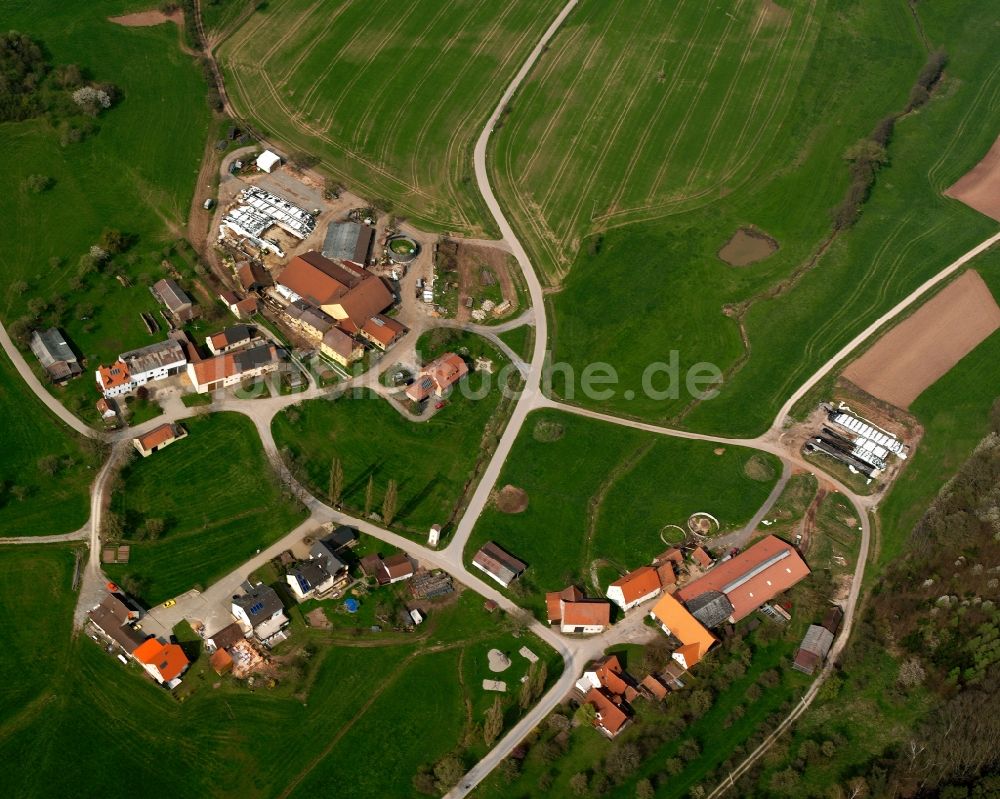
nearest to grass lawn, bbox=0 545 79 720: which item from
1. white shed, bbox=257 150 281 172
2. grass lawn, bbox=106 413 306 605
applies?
grass lawn, bbox=106 413 306 605

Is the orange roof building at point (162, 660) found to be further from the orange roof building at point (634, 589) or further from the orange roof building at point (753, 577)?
the orange roof building at point (753, 577)

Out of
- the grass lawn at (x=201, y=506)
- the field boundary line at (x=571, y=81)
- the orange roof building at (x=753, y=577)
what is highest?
the field boundary line at (x=571, y=81)

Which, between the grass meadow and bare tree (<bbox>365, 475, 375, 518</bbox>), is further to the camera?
bare tree (<bbox>365, 475, 375, 518</bbox>)

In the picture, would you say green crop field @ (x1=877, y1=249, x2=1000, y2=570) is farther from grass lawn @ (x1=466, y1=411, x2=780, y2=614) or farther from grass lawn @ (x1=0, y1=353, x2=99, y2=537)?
grass lawn @ (x1=0, y1=353, x2=99, y2=537)

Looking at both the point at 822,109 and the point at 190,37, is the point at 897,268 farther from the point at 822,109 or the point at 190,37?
the point at 190,37

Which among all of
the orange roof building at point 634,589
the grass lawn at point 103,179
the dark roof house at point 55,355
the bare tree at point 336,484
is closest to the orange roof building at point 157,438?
the grass lawn at point 103,179

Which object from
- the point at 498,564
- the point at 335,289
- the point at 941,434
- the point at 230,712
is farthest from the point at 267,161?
the point at 941,434
